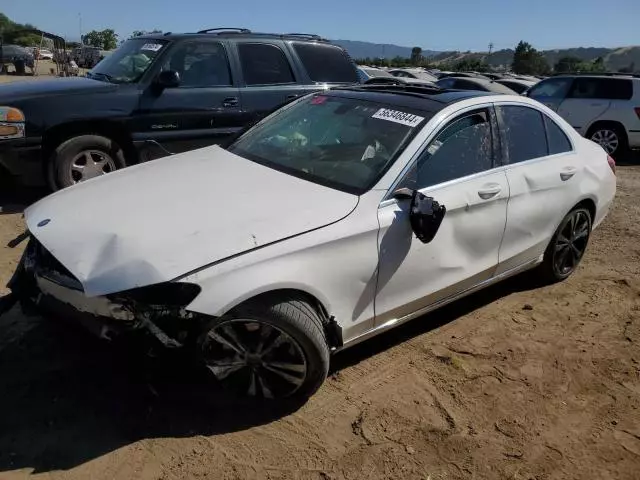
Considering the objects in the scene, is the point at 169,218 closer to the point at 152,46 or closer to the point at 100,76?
the point at 152,46

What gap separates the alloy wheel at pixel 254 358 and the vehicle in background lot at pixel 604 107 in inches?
398

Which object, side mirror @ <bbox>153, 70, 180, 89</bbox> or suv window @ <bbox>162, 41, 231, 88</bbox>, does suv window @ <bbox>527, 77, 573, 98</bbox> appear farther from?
side mirror @ <bbox>153, 70, 180, 89</bbox>

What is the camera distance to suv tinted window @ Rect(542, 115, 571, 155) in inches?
164

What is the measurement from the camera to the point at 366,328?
3.07 meters

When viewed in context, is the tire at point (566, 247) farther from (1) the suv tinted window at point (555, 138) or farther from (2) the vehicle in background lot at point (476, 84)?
(2) the vehicle in background lot at point (476, 84)

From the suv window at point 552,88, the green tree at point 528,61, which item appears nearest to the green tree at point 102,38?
the green tree at point 528,61

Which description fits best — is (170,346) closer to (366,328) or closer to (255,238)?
(255,238)

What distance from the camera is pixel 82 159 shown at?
565cm

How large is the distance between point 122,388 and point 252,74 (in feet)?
14.8

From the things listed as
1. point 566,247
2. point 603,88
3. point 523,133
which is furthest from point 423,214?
point 603,88

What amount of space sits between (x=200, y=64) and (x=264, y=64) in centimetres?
79

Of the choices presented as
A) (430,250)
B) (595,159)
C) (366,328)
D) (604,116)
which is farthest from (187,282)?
(604,116)

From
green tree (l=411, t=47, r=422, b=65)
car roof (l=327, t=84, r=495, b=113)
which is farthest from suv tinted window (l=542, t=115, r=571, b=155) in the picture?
green tree (l=411, t=47, r=422, b=65)

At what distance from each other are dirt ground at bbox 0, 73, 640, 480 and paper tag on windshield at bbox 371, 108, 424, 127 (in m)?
1.39
